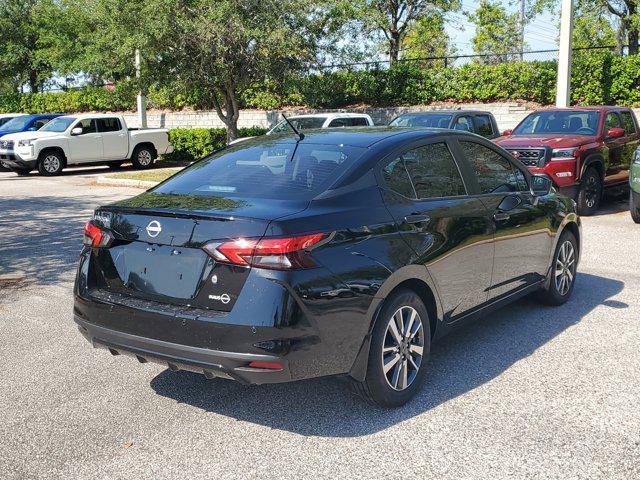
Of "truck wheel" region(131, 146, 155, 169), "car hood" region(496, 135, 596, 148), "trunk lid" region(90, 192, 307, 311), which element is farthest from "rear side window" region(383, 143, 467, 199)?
"truck wheel" region(131, 146, 155, 169)

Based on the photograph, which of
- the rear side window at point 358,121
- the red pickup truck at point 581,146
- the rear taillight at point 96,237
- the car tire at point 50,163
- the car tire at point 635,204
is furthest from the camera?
the car tire at point 50,163


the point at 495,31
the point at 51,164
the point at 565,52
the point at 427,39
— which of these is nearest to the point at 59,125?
the point at 51,164

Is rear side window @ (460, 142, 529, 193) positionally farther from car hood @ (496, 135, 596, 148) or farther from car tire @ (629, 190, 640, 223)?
car hood @ (496, 135, 596, 148)

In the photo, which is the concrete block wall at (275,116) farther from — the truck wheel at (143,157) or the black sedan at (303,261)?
the black sedan at (303,261)

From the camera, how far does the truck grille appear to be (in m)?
11.7

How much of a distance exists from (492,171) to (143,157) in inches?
761

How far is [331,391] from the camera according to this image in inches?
183

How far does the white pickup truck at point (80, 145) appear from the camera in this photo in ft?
68.8

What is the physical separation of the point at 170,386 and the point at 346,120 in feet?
44.7

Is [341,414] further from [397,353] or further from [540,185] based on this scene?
[540,185]

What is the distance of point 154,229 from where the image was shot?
3988mm

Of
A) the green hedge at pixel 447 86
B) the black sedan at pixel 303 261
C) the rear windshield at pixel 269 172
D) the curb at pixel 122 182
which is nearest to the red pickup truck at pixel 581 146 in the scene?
the black sedan at pixel 303 261

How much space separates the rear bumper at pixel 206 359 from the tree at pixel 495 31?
49384mm

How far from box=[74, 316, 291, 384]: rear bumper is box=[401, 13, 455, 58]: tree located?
2822 cm
